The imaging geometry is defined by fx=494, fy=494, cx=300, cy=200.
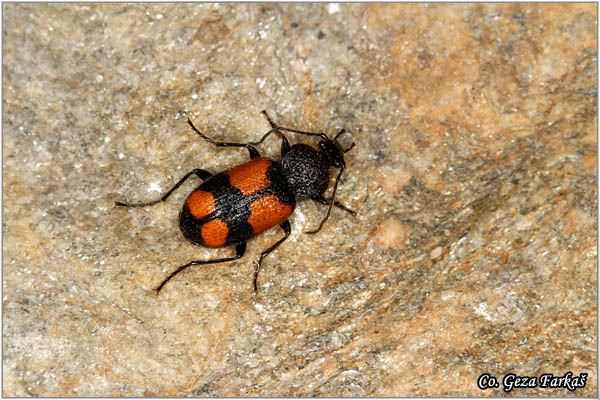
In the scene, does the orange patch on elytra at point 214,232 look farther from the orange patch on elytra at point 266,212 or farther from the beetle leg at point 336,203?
the beetle leg at point 336,203

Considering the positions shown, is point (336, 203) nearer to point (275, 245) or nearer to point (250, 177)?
point (275, 245)

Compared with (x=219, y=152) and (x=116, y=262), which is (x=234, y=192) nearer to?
(x=219, y=152)

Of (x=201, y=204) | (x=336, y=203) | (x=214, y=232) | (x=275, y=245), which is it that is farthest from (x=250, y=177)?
(x=336, y=203)

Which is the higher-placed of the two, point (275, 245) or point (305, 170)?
point (305, 170)

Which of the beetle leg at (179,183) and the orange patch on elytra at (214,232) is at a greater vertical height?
the beetle leg at (179,183)

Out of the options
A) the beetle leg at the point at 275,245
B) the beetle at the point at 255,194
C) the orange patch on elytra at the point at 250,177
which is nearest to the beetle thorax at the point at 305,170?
the beetle at the point at 255,194

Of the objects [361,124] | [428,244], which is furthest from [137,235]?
[428,244]
